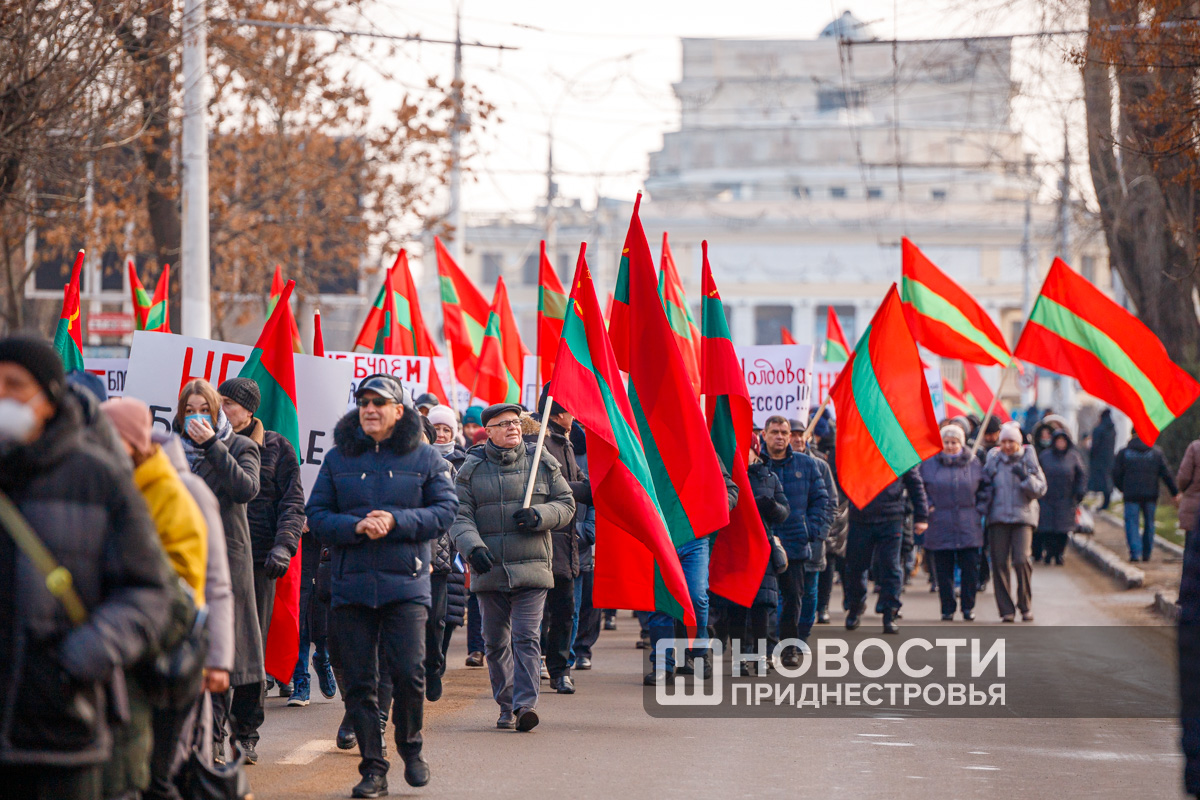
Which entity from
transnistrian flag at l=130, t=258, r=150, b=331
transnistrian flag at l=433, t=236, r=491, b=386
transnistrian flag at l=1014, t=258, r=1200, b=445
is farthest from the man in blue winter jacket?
transnistrian flag at l=433, t=236, r=491, b=386

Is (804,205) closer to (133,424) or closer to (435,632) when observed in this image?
(435,632)

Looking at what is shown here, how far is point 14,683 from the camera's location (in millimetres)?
4000

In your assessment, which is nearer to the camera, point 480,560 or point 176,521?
point 176,521

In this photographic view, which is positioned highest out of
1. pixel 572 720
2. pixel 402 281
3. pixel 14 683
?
pixel 402 281

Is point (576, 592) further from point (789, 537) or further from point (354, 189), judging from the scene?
point (354, 189)

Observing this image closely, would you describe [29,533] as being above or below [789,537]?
above

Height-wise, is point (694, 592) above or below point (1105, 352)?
below

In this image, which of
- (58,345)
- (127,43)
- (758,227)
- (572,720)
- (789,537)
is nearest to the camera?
(572,720)

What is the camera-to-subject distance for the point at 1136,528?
19.6m

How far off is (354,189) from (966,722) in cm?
1630

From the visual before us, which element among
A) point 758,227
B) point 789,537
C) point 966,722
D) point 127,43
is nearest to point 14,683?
point 966,722

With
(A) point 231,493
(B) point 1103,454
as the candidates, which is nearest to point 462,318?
(A) point 231,493

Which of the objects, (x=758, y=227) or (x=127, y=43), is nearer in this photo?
(x=127, y=43)

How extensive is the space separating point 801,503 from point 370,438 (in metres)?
5.27
